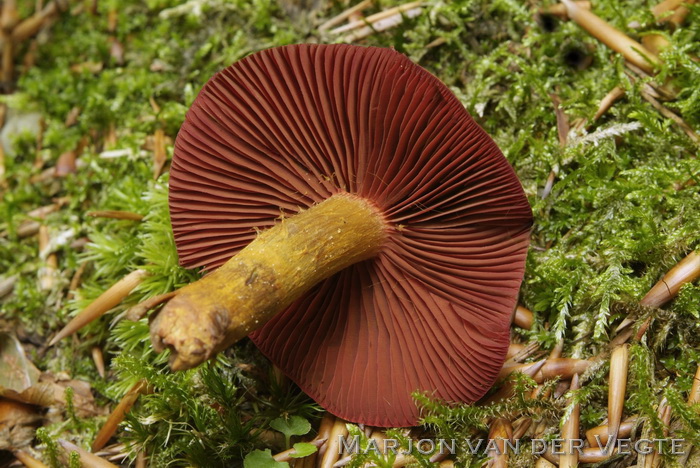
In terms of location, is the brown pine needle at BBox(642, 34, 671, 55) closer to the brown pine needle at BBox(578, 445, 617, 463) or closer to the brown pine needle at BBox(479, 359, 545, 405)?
the brown pine needle at BBox(479, 359, 545, 405)

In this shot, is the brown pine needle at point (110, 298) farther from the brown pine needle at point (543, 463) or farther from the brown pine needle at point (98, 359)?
the brown pine needle at point (543, 463)

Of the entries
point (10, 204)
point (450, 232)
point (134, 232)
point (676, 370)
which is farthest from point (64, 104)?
point (676, 370)

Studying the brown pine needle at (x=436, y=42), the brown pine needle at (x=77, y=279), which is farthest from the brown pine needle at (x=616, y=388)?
the brown pine needle at (x=77, y=279)

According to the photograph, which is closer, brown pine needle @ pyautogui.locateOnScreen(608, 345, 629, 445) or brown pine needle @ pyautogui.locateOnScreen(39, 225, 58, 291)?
brown pine needle @ pyautogui.locateOnScreen(608, 345, 629, 445)

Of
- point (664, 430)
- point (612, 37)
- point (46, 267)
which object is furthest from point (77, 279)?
point (612, 37)

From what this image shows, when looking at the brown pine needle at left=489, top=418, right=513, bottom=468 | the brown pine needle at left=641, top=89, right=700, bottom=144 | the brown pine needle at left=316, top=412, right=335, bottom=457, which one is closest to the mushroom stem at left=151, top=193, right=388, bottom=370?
the brown pine needle at left=316, top=412, right=335, bottom=457

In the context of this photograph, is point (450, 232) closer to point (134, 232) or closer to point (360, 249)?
point (360, 249)
